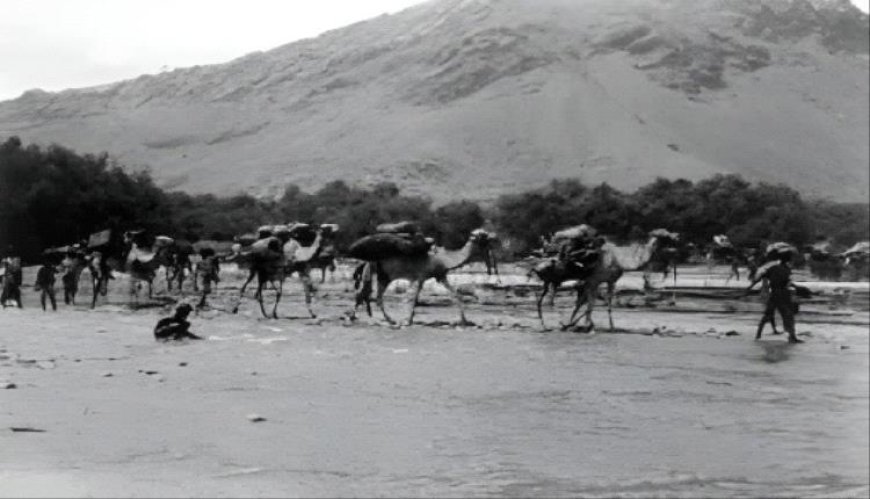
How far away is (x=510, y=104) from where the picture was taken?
26.8ft

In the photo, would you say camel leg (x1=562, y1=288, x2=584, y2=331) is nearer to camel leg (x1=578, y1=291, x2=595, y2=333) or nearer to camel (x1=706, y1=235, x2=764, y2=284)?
camel leg (x1=578, y1=291, x2=595, y2=333)

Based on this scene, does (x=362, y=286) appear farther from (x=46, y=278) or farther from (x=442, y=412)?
(x=442, y=412)

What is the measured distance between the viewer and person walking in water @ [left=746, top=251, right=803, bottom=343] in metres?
6.77

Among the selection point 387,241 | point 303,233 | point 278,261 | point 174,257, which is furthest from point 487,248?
point 278,261

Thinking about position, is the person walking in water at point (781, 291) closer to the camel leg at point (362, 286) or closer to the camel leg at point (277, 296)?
the camel leg at point (362, 286)

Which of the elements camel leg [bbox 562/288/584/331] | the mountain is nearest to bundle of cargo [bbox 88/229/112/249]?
the mountain

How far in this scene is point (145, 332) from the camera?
979 centimetres

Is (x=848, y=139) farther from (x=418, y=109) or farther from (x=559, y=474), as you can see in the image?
(x=418, y=109)

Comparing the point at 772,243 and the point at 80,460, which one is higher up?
the point at 772,243

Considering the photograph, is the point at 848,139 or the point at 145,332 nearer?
the point at 848,139

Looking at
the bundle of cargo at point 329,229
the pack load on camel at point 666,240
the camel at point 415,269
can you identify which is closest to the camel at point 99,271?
the bundle of cargo at point 329,229

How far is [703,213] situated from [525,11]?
74.0 inches

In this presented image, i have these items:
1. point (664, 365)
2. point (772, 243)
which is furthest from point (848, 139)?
point (664, 365)

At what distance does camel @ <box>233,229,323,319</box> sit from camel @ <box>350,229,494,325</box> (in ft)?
2.34
